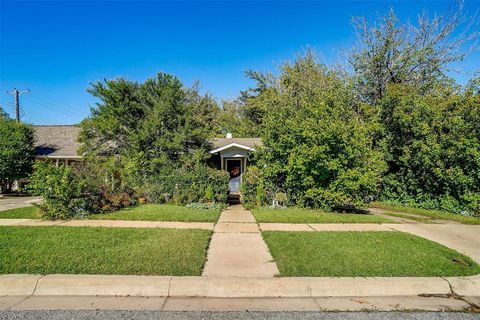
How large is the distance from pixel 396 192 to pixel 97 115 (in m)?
15.5

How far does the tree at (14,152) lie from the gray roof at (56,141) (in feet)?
5.39

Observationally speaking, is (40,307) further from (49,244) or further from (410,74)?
(410,74)

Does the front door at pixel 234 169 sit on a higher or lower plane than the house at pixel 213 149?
lower

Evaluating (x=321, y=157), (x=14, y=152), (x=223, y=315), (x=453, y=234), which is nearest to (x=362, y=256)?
(x=223, y=315)

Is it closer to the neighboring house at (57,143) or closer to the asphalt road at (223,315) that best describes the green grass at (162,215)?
the asphalt road at (223,315)

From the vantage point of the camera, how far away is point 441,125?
11641 millimetres

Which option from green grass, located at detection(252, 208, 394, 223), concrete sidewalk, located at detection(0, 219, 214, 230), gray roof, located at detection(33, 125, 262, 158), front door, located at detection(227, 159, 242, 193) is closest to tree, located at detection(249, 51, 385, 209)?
green grass, located at detection(252, 208, 394, 223)

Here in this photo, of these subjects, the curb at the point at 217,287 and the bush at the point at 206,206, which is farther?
the bush at the point at 206,206

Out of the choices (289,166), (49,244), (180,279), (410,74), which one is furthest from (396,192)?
(49,244)

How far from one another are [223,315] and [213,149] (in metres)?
12.3

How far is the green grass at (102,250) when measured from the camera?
14.9 feet

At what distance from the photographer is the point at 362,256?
17.3 ft

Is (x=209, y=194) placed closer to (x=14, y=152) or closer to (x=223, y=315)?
(x=223, y=315)

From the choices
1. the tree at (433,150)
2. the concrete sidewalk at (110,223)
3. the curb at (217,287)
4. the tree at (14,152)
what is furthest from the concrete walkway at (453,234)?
the tree at (14,152)
